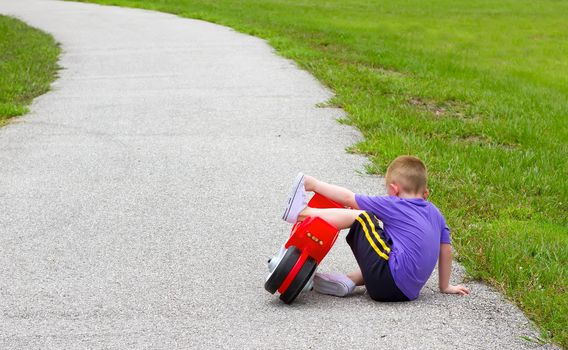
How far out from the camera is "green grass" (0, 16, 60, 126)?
Result: 10594 mm

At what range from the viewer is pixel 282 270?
4.64m

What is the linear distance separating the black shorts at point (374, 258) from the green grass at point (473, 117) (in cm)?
61

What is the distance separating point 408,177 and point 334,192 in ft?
1.30

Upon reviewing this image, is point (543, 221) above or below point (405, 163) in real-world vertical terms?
below

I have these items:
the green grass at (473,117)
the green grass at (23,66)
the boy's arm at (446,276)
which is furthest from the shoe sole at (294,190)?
the green grass at (23,66)

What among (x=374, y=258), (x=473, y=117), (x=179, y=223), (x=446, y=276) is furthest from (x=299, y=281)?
(x=473, y=117)

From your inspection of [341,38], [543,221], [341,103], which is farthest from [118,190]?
[341,38]

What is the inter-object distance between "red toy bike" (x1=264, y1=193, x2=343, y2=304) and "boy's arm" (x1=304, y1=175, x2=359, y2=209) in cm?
30

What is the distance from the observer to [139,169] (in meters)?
7.59

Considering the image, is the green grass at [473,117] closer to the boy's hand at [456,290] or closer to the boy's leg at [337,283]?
the boy's hand at [456,290]

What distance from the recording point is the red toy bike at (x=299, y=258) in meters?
4.62

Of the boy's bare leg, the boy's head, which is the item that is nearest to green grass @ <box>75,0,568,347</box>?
the boy's head

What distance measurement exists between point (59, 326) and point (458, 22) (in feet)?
75.2

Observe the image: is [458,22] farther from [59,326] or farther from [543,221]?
[59,326]
